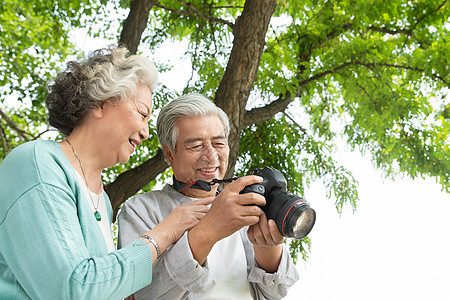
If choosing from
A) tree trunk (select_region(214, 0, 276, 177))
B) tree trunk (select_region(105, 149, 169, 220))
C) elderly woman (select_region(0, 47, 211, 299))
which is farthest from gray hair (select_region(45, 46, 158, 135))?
tree trunk (select_region(105, 149, 169, 220))

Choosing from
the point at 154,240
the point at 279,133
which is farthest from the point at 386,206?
the point at 154,240

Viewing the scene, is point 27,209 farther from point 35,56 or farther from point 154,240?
point 35,56

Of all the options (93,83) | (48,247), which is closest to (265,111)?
(93,83)

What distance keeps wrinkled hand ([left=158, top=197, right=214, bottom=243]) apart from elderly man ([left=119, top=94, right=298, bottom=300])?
2 cm

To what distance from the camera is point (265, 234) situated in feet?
3.57

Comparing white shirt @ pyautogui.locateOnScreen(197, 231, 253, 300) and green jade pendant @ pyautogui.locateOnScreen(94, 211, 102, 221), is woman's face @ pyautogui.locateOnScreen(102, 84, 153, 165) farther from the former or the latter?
white shirt @ pyautogui.locateOnScreen(197, 231, 253, 300)

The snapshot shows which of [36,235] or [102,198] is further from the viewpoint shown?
[102,198]

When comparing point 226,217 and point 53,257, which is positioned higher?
point 226,217

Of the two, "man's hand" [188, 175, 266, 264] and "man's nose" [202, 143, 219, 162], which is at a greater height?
"man's nose" [202, 143, 219, 162]

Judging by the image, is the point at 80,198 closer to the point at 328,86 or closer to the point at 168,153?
the point at 168,153

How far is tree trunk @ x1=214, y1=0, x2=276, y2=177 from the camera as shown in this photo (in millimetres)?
2400

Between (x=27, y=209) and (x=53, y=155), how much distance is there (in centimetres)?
16

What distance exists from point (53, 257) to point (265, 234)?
49 centimetres

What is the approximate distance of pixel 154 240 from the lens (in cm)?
99
